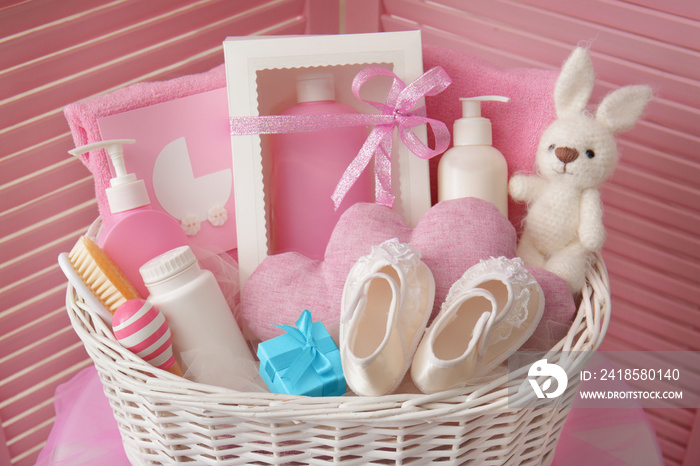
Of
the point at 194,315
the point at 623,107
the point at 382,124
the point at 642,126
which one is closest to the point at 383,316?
the point at 194,315

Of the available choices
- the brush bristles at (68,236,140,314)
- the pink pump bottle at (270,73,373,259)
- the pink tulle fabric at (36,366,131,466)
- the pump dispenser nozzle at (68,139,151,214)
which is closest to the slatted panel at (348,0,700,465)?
the pink pump bottle at (270,73,373,259)

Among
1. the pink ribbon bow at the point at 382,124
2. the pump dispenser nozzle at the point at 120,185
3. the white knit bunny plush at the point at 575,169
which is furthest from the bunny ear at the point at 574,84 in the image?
the pump dispenser nozzle at the point at 120,185

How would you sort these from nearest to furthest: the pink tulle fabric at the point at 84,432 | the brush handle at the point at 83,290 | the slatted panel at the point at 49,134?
the brush handle at the point at 83,290 < the pink tulle fabric at the point at 84,432 < the slatted panel at the point at 49,134

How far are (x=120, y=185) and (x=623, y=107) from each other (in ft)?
2.20

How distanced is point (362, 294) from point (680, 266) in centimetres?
72

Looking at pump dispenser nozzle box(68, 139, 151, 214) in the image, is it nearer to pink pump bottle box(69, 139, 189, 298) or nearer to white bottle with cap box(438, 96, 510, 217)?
pink pump bottle box(69, 139, 189, 298)

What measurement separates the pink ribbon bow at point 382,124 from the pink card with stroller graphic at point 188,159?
60 mm

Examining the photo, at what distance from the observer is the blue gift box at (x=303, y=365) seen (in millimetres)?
565

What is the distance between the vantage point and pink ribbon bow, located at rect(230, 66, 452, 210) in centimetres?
77

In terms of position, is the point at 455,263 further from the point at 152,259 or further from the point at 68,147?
the point at 68,147

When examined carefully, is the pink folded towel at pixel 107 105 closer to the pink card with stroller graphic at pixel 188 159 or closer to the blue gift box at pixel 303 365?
the pink card with stroller graphic at pixel 188 159

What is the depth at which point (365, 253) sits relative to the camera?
26.4 inches

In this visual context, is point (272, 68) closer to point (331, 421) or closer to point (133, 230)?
point (133, 230)

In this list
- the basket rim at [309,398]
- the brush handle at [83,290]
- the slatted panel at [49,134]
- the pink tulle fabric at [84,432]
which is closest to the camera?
the basket rim at [309,398]
